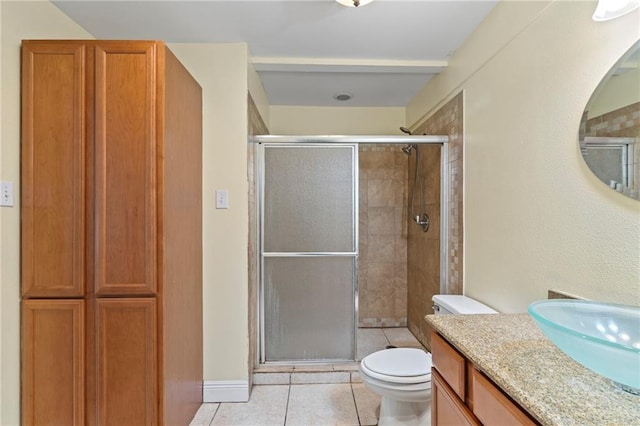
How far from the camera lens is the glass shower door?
244 cm

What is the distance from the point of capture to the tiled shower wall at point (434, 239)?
220 cm

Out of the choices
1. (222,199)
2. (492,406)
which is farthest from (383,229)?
(492,406)

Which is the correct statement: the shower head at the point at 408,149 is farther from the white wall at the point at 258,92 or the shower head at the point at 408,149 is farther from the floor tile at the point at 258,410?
the floor tile at the point at 258,410

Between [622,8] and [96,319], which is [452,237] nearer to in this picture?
[622,8]

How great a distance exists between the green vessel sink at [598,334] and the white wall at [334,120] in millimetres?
2773

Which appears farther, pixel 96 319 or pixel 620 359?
pixel 96 319

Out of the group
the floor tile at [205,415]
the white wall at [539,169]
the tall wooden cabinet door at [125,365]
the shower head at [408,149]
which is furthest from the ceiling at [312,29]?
the floor tile at [205,415]

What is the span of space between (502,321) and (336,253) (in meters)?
1.38

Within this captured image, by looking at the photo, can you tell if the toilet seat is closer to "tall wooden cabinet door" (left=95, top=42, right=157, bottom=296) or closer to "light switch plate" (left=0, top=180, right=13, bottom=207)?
"tall wooden cabinet door" (left=95, top=42, right=157, bottom=296)

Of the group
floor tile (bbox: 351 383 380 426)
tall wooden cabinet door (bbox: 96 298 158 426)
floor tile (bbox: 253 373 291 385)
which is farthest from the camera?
floor tile (bbox: 253 373 291 385)

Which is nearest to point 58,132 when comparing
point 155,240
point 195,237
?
point 155,240

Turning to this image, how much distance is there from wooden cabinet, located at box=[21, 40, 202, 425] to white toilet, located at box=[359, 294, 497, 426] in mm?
1069

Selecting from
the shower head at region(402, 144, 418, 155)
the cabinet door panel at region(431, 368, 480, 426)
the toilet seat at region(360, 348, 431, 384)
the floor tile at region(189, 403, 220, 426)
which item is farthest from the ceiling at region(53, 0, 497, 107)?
the floor tile at region(189, 403, 220, 426)

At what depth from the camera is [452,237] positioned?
89.7 inches
